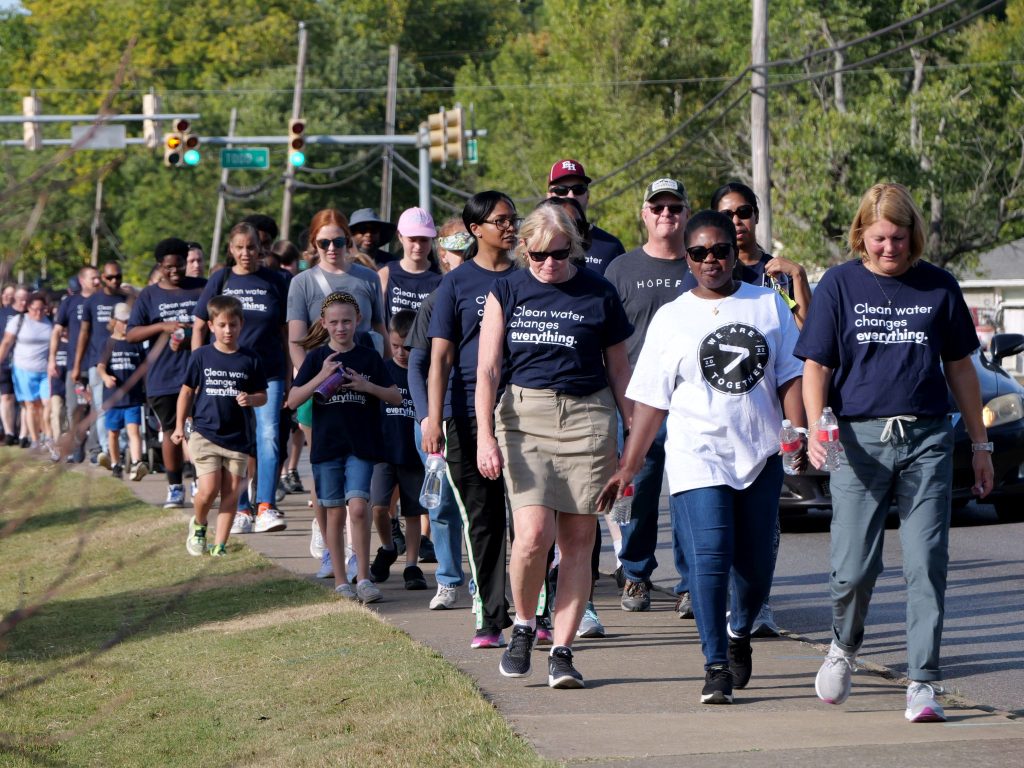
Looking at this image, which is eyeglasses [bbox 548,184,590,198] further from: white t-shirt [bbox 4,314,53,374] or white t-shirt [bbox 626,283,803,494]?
white t-shirt [bbox 4,314,53,374]

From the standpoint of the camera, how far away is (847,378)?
6.11 m

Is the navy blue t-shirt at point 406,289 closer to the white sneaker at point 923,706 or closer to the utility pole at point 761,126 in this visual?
the white sneaker at point 923,706

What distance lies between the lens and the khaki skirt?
664cm

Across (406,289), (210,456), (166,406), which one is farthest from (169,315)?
(406,289)

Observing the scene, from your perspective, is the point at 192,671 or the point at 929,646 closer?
the point at 929,646

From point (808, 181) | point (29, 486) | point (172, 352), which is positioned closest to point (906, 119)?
point (808, 181)

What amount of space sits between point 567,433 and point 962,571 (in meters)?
4.49

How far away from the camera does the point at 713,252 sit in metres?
6.29

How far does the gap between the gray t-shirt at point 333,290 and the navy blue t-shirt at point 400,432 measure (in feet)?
4.65

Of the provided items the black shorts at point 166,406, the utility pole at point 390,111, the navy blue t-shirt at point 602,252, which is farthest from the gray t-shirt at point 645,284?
the utility pole at point 390,111

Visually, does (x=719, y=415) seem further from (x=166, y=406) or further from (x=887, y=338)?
(x=166, y=406)

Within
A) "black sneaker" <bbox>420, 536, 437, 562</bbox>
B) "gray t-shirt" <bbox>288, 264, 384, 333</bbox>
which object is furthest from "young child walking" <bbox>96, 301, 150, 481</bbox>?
"black sneaker" <bbox>420, 536, 437, 562</bbox>

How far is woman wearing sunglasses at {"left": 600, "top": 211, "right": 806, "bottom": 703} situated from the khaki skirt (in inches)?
10.4

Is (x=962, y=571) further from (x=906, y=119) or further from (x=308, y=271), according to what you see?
(x=906, y=119)
